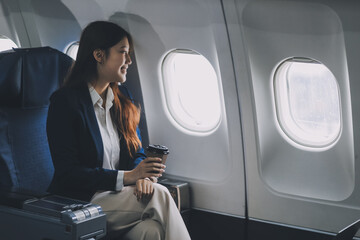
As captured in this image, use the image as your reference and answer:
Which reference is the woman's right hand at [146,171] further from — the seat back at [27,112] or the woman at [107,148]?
the seat back at [27,112]

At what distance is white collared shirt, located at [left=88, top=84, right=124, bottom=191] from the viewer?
129 inches

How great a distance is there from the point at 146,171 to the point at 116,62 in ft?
2.43

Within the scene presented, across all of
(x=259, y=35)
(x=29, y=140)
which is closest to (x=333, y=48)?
(x=259, y=35)

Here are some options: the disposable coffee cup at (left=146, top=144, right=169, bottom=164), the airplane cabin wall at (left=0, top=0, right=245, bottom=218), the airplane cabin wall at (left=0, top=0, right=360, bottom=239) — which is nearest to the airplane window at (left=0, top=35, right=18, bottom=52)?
the airplane cabin wall at (left=0, top=0, right=245, bottom=218)

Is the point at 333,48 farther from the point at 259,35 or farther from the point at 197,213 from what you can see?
the point at 197,213

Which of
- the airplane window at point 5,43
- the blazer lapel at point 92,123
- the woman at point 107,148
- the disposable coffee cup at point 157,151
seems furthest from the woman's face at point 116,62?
the airplane window at point 5,43

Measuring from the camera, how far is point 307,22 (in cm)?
360

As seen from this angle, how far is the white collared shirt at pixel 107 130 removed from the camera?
3285 mm

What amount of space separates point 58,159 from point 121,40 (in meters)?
0.84

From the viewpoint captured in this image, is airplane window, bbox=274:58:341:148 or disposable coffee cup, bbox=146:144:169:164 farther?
airplane window, bbox=274:58:341:148

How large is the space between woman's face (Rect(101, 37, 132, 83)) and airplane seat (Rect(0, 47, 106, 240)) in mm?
268

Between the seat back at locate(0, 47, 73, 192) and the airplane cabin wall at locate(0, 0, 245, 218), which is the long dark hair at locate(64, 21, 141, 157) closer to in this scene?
the seat back at locate(0, 47, 73, 192)

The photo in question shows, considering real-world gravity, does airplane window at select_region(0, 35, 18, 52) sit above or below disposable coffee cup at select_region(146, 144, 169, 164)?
above

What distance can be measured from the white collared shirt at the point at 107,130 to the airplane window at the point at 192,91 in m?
1.41
